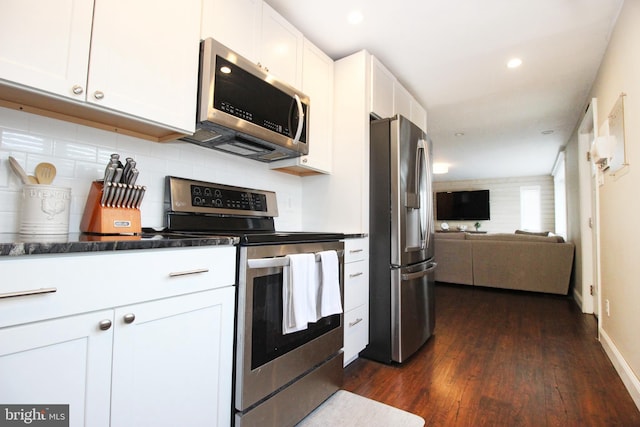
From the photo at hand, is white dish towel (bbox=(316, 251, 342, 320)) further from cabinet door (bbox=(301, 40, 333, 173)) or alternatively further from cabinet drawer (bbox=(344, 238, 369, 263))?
cabinet door (bbox=(301, 40, 333, 173))

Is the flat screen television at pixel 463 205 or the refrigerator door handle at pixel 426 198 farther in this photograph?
the flat screen television at pixel 463 205

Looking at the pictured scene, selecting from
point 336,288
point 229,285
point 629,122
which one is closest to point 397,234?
point 336,288

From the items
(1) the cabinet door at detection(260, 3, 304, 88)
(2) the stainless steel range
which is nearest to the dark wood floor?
(2) the stainless steel range

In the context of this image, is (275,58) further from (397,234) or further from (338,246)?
(397,234)

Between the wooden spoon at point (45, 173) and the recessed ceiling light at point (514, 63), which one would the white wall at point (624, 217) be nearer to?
the recessed ceiling light at point (514, 63)

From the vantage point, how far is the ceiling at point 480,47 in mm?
1929

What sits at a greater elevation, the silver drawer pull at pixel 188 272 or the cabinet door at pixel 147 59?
the cabinet door at pixel 147 59

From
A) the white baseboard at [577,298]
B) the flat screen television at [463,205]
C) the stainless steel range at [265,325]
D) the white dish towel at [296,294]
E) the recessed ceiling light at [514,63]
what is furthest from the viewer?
the flat screen television at [463,205]

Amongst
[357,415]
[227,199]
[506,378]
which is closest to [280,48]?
[227,199]

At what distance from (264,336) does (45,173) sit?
1065 mm

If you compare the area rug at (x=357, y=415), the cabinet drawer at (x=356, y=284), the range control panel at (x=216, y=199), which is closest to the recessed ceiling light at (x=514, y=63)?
the cabinet drawer at (x=356, y=284)

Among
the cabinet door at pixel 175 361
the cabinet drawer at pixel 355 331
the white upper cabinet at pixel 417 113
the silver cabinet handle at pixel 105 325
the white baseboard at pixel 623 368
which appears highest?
the white upper cabinet at pixel 417 113

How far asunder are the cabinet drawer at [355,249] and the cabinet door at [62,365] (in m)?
1.35

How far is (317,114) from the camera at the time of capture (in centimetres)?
220
